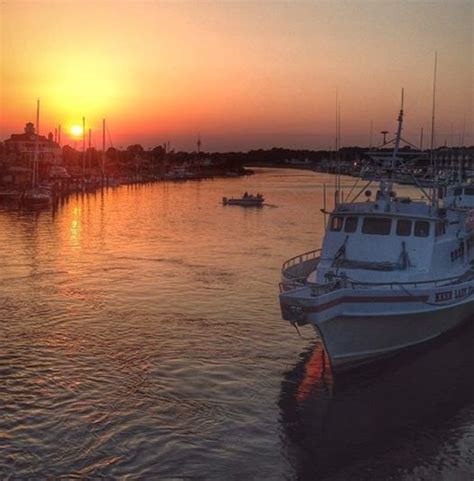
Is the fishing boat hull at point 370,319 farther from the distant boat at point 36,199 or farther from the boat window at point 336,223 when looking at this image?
the distant boat at point 36,199

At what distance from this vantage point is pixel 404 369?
68.5 feet

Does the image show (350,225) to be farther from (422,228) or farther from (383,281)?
(383,281)

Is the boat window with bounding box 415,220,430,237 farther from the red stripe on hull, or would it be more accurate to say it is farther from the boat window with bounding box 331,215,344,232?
the boat window with bounding box 331,215,344,232

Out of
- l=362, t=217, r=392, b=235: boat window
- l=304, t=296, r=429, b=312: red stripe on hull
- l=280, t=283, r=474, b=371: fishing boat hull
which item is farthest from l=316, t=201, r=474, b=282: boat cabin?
l=280, t=283, r=474, b=371: fishing boat hull

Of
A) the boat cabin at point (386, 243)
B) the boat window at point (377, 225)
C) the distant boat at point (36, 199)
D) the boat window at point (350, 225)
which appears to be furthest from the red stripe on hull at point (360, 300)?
the distant boat at point (36, 199)

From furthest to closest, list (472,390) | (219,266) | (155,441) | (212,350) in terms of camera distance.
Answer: (219,266) → (212,350) → (472,390) → (155,441)

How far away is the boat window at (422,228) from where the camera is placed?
2241 cm

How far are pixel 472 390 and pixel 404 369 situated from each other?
2212 millimetres

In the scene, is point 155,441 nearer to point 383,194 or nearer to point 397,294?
point 397,294

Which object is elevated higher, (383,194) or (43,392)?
(383,194)

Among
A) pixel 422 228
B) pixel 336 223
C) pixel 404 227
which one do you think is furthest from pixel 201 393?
pixel 422 228

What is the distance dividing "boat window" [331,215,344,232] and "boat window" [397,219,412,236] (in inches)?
78.9

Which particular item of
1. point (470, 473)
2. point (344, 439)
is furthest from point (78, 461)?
point (470, 473)

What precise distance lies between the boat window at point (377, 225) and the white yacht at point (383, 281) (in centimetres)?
3
